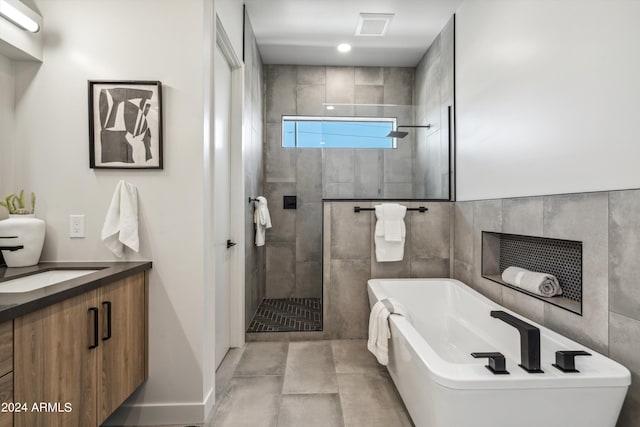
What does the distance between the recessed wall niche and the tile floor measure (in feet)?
3.54

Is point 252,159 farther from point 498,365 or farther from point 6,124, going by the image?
point 498,365

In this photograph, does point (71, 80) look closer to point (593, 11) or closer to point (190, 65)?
point (190, 65)

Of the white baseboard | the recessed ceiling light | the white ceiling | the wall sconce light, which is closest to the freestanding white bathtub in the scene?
the white baseboard

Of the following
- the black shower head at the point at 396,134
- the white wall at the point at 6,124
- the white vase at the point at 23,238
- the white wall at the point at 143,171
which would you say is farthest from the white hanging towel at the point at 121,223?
the black shower head at the point at 396,134

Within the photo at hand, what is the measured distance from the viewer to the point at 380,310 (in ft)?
6.70

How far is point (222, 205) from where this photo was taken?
2504 millimetres

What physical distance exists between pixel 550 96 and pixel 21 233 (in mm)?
2805

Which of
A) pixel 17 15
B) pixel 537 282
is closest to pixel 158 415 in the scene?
pixel 17 15

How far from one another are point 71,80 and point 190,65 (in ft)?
2.10

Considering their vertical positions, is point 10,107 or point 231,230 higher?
point 10,107

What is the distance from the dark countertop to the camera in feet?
3.23

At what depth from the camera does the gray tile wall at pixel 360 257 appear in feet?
9.75

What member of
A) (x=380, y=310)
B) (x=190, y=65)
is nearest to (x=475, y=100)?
(x=380, y=310)

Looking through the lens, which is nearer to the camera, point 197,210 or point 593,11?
point 593,11
